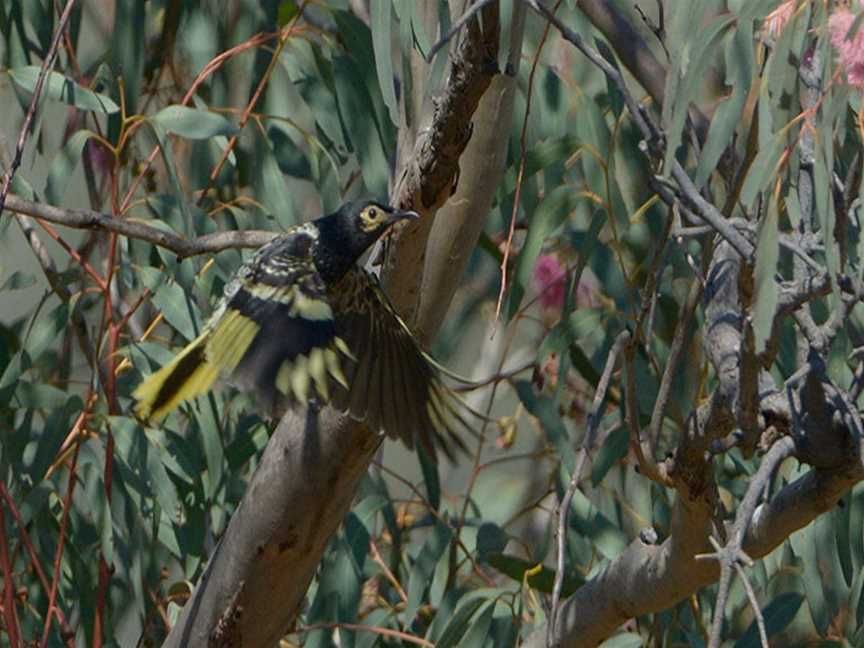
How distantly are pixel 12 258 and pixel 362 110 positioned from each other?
125 centimetres

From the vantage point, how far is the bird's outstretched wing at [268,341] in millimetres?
1797

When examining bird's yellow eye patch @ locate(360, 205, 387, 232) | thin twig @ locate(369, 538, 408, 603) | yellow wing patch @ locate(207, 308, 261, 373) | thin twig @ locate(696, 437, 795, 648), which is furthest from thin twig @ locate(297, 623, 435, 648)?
thin twig @ locate(696, 437, 795, 648)

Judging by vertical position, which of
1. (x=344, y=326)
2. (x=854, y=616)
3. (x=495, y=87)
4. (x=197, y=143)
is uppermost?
(x=197, y=143)

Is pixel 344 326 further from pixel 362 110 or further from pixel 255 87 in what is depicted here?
pixel 255 87

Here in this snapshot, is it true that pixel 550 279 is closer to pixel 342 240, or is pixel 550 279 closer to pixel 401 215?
pixel 342 240

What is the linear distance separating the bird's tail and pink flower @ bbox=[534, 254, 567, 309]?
95 cm

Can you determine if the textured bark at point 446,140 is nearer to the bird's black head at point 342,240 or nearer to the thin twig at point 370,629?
the bird's black head at point 342,240

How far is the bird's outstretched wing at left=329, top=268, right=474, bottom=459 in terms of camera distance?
5.98ft

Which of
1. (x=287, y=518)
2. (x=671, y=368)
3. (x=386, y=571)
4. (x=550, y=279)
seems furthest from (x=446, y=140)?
(x=550, y=279)

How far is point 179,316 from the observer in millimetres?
2309

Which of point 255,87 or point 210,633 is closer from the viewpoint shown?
point 210,633

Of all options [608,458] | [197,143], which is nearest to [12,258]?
[197,143]

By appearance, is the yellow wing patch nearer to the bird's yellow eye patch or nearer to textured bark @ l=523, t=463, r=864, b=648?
the bird's yellow eye patch

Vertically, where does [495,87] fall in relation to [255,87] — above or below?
below
